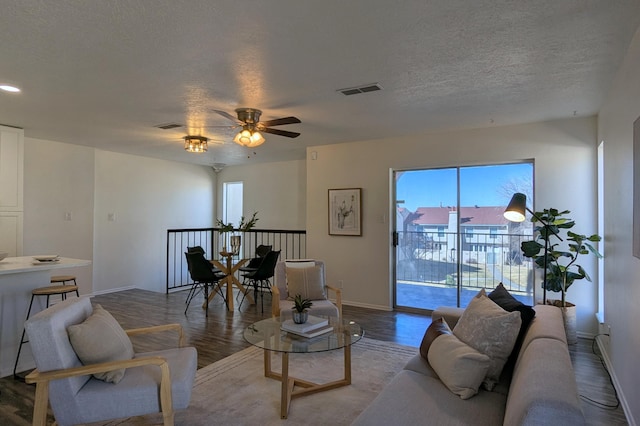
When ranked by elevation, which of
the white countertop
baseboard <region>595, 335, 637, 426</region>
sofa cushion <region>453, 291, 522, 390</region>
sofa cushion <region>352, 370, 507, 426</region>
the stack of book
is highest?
the white countertop

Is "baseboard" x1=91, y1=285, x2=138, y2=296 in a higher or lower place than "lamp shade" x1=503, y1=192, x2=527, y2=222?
lower

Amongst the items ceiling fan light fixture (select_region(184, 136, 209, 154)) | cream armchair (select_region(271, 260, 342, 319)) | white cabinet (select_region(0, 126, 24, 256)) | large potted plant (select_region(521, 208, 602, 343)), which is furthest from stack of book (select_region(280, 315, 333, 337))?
white cabinet (select_region(0, 126, 24, 256))

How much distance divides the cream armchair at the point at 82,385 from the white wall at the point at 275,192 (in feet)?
17.6

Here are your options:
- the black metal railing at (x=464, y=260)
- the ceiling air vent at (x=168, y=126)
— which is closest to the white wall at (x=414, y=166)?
the black metal railing at (x=464, y=260)

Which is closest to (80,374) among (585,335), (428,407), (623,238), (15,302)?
(428,407)

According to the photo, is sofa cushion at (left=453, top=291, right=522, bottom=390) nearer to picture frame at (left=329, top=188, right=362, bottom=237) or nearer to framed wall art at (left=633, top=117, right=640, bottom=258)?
framed wall art at (left=633, top=117, right=640, bottom=258)

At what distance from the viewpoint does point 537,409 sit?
4.15ft

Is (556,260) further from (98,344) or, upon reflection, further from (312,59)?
(98,344)

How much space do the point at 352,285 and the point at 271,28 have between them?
4.17 metres

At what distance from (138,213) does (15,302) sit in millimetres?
3862

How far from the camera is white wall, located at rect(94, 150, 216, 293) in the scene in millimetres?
6348

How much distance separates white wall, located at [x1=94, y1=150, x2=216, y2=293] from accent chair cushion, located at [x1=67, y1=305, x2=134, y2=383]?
187 inches

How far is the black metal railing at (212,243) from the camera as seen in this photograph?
7.08 m

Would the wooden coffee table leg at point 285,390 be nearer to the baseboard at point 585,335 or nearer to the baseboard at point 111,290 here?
the baseboard at point 585,335
